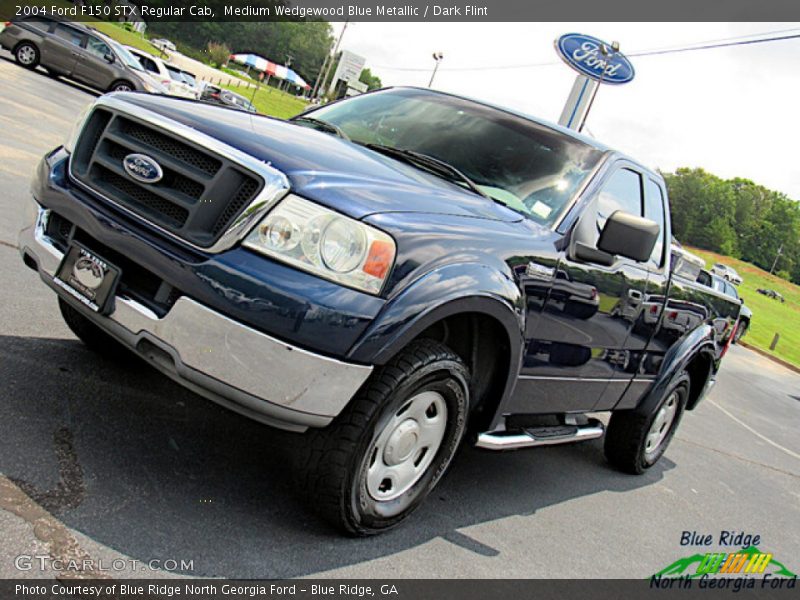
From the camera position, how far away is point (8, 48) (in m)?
20.0

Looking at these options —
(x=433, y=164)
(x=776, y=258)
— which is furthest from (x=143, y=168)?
(x=776, y=258)

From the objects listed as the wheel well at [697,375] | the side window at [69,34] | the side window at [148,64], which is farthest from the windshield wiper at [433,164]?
the side window at [148,64]

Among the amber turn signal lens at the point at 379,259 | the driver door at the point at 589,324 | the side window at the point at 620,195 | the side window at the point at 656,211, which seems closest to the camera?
the amber turn signal lens at the point at 379,259

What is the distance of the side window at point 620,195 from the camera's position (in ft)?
13.8

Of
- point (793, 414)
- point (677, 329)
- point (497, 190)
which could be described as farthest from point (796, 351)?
point (497, 190)

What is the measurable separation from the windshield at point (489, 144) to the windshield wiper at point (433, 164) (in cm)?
7

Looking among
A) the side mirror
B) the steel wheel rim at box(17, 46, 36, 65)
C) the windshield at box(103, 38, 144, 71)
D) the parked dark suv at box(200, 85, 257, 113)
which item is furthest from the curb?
the steel wheel rim at box(17, 46, 36, 65)

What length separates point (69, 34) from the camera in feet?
68.9

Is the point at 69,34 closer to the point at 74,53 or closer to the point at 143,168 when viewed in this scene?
the point at 74,53

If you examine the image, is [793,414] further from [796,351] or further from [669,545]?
[796,351]

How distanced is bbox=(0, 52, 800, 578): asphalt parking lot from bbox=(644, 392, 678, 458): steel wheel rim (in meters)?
0.27

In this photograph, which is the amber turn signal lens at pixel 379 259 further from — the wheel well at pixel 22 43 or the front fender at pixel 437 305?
the wheel well at pixel 22 43

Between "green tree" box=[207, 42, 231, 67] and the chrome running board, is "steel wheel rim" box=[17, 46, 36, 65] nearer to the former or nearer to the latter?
the chrome running board

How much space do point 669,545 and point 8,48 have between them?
68.0 ft
